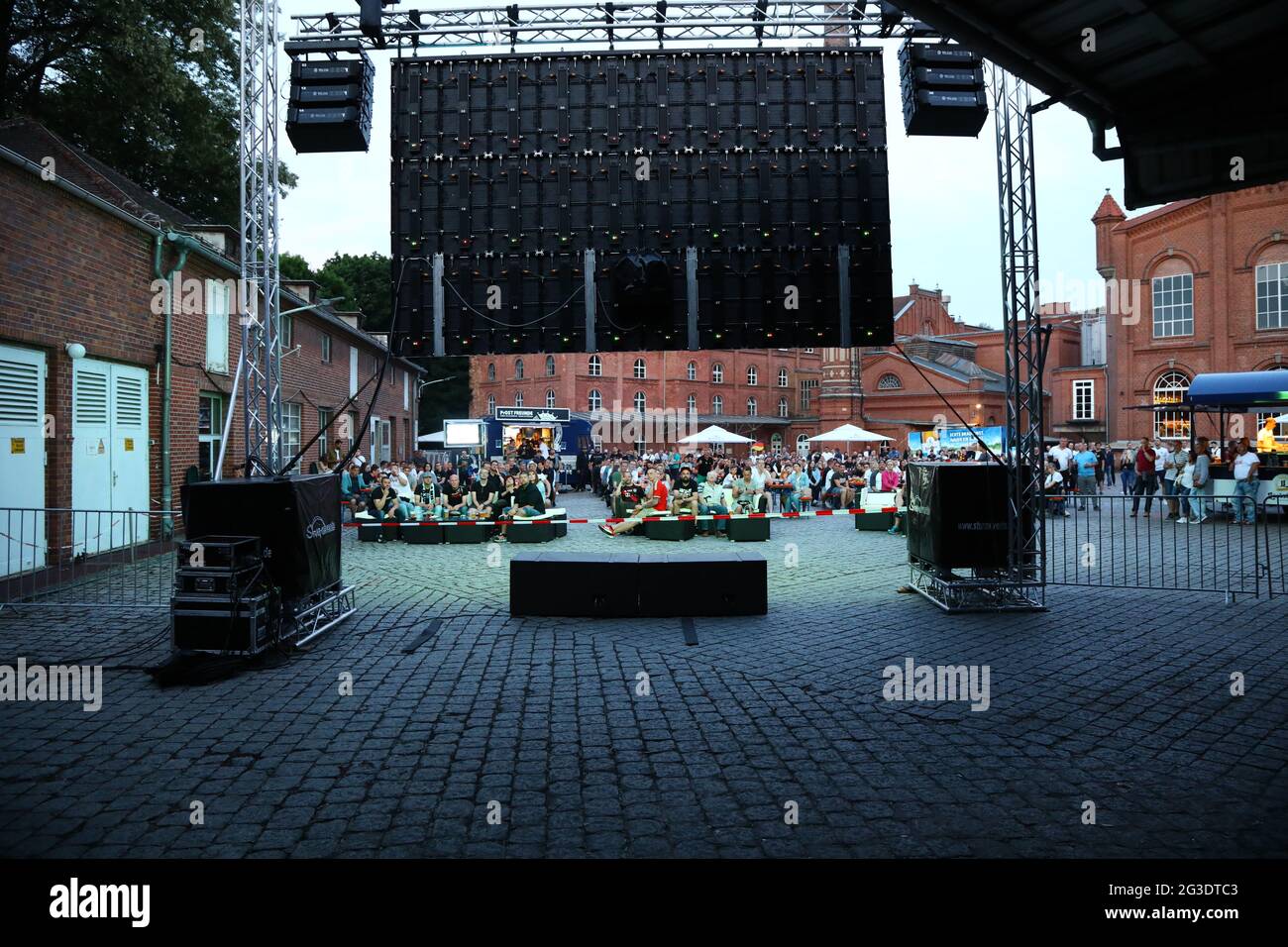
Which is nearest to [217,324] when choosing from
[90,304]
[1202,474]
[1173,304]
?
[90,304]

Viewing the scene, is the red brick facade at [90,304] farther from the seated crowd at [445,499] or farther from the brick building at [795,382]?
the brick building at [795,382]

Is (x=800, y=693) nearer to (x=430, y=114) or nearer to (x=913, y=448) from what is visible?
(x=430, y=114)

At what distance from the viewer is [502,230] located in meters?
12.9

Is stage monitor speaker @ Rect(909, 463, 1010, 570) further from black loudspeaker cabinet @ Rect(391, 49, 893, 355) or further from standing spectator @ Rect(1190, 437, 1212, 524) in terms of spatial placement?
standing spectator @ Rect(1190, 437, 1212, 524)

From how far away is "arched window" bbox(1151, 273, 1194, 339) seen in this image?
41375mm

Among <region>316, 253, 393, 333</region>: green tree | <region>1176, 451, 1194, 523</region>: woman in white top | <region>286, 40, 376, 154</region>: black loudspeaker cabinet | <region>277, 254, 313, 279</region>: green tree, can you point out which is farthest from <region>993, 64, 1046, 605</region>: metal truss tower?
<region>316, 253, 393, 333</region>: green tree

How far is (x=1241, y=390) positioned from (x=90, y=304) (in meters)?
25.3

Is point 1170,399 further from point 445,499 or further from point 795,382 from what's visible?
point 445,499

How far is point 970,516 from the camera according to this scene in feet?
34.1

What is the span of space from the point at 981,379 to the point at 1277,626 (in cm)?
5846

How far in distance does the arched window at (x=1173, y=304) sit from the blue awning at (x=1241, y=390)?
2236 cm

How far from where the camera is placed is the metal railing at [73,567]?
1070 cm

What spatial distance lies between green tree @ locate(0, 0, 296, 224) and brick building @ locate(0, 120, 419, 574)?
3.49 meters
